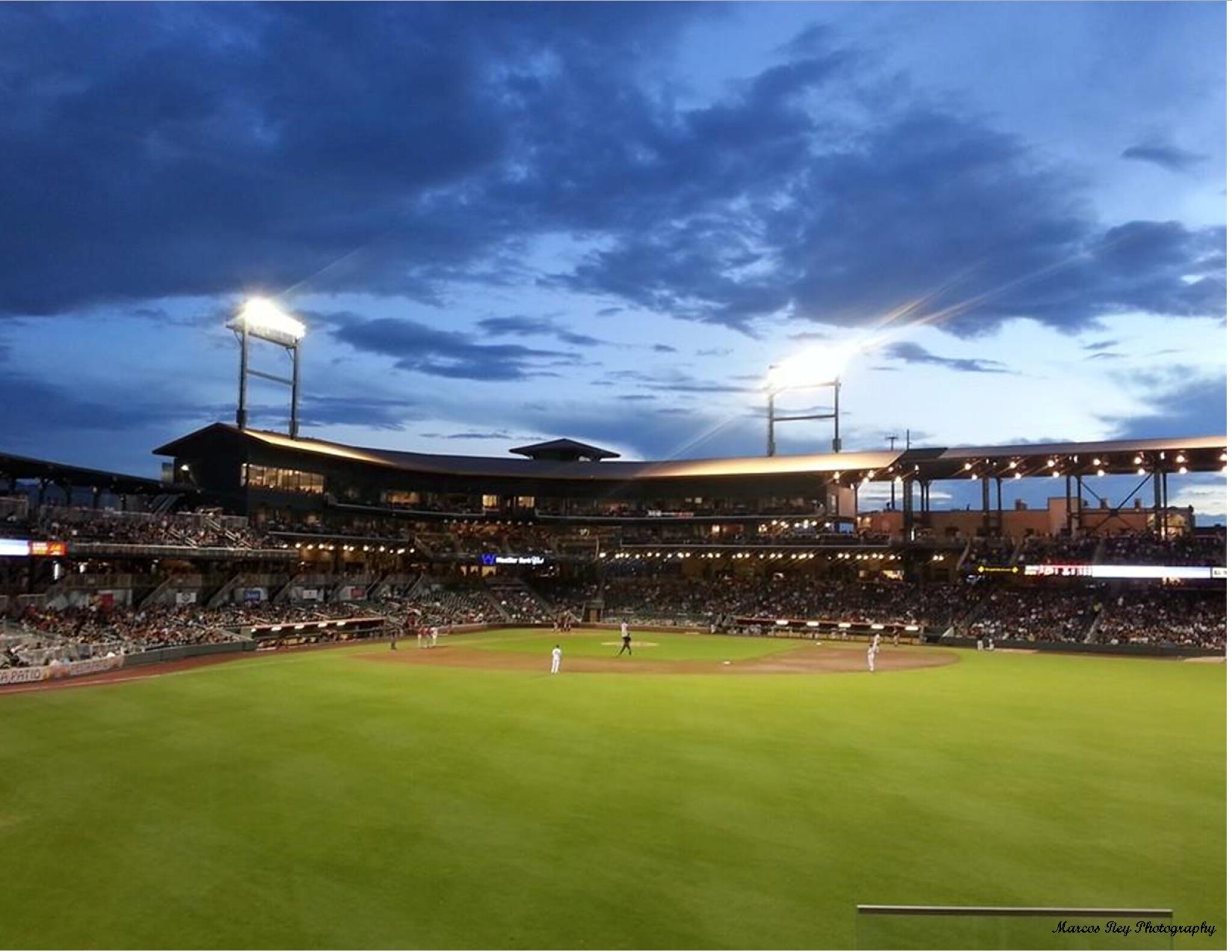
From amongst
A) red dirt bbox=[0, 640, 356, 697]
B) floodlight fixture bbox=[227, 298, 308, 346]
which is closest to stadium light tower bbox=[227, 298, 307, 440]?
floodlight fixture bbox=[227, 298, 308, 346]

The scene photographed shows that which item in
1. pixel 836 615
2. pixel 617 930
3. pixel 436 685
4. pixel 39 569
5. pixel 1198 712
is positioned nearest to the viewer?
pixel 617 930

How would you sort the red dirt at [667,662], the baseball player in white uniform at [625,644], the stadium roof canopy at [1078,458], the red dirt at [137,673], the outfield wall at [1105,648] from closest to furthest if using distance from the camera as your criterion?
the red dirt at [137,673] < the red dirt at [667,662] < the baseball player in white uniform at [625,644] < the outfield wall at [1105,648] < the stadium roof canopy at [1078,458]

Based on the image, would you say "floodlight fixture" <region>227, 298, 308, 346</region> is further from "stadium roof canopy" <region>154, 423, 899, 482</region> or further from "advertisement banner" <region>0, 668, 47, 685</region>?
"advertisement banner" <region>0, 668, 47, 685</region>

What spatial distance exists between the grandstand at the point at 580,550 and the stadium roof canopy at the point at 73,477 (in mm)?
186

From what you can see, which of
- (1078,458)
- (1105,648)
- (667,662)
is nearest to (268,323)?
(667,662)

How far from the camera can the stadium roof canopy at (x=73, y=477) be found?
4281 centimetres

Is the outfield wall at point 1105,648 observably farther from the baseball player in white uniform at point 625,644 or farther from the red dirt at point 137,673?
the red dirt at point 137,673

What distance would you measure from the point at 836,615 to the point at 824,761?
4410 centimetres

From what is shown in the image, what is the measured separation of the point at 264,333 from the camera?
66375 mm

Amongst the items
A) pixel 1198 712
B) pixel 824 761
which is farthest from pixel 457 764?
pixel 1198 712

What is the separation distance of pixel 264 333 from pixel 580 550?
31.1m

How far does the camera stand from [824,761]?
791 inches

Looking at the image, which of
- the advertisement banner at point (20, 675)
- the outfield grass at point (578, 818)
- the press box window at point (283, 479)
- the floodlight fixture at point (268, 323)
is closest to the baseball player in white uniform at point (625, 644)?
the outfield grass at point (578, 818)

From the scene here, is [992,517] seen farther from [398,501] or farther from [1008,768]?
[1008,768]
